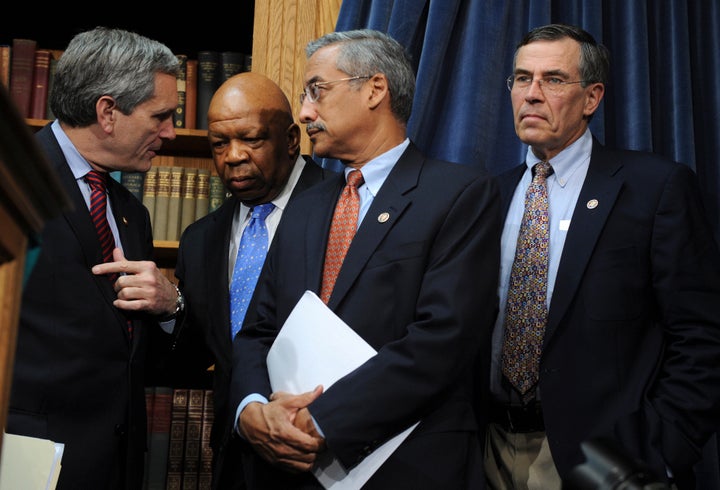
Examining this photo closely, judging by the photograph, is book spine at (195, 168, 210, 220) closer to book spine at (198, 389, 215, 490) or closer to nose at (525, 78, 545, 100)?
book spine at (198, 389, 215, 490)

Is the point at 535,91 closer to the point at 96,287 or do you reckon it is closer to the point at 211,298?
the point at 211,298

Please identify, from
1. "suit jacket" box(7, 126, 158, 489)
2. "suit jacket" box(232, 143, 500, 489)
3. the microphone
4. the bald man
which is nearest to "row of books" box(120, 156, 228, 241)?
the bald man

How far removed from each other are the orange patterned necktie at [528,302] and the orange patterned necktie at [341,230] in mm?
439

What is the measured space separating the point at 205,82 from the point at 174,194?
1.36ft

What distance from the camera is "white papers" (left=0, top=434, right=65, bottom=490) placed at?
1.50m

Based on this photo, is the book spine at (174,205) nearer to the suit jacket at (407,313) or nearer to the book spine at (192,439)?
the book spine at (192,439)

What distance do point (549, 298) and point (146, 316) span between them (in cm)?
98

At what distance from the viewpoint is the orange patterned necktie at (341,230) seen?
1.95 metres

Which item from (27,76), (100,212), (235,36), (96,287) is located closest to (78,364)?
(96,287)

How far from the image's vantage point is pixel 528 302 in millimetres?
2172

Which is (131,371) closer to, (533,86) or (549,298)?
(549,298)

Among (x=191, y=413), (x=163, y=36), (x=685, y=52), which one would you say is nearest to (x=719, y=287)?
(x=685, y=52)

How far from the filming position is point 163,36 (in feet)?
11.7

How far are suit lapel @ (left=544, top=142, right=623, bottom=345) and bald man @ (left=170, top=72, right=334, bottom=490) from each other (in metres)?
0.77
